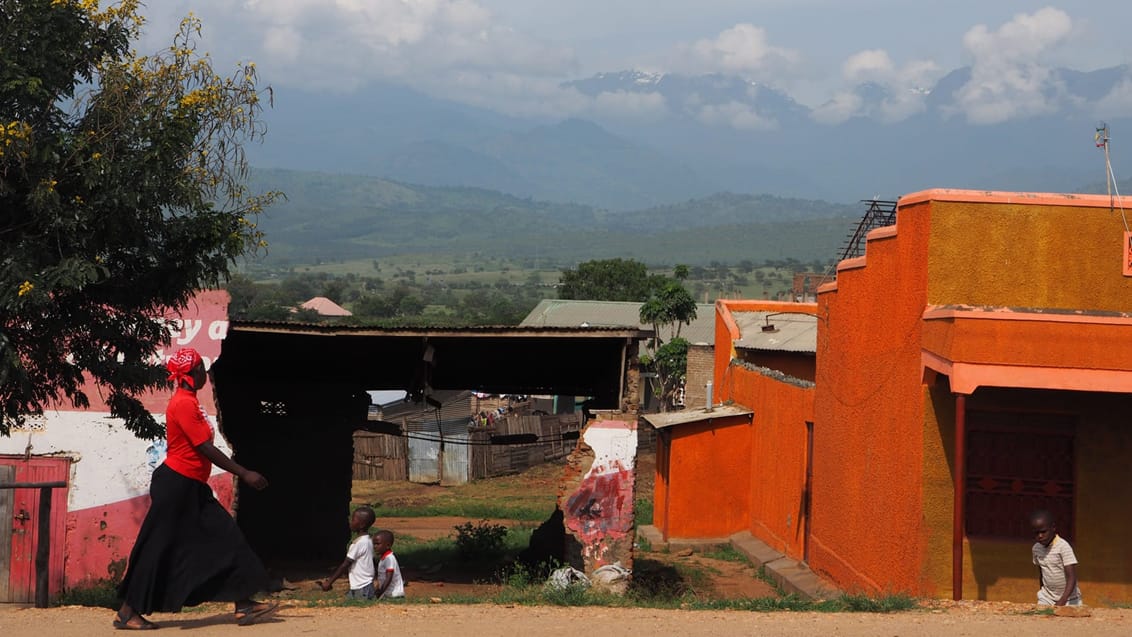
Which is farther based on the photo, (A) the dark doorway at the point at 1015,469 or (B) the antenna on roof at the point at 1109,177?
(A) the dark doorway at the point at 1015,469

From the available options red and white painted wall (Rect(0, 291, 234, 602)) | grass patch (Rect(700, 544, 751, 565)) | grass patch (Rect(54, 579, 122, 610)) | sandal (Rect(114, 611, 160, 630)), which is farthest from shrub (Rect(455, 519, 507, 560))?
sandal (Rect(114, 611, 160, 630))

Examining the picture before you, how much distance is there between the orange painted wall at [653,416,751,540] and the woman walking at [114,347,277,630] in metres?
12.6

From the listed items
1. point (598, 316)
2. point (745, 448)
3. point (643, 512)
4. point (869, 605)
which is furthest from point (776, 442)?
point (598, 316)

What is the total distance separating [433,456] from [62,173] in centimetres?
2596

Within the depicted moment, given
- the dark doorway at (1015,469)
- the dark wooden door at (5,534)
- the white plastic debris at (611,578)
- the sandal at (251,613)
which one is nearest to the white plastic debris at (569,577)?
the white plastic debris at (611,578)

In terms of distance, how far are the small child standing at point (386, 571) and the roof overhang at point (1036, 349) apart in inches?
210

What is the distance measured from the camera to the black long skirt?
25.9 feet

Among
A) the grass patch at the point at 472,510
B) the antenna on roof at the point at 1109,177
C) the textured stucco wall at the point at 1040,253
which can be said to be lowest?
the grass patch at the point at 472,510

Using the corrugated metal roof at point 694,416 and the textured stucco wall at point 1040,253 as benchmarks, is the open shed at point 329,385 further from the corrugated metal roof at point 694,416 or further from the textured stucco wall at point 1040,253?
the textured stucco wall at point 1040,253

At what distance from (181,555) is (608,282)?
76570 mm

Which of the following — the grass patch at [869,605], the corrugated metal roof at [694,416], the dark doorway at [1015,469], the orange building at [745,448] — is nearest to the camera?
the grass patch at [869,605]

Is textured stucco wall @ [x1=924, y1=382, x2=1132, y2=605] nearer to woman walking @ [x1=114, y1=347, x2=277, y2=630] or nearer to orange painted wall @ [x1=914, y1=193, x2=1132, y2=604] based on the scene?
orange painted wall @ [x1=914, y1=193, x2=1132, y2=604]

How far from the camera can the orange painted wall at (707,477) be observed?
20.1m

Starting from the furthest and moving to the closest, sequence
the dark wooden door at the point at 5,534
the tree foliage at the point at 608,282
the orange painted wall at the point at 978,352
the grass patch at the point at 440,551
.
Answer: the tree foliage at the point at 608,282, the grass patch at the point at 440,551, the dark wooden door at the point at 5,534, the orange painted wall at the point at 978,352
